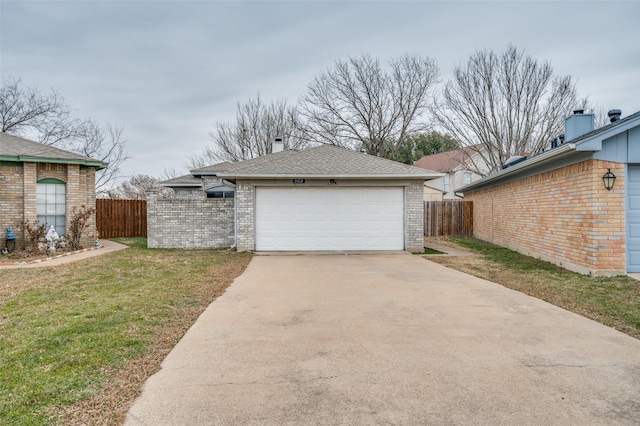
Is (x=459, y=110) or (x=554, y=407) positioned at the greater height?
(x=459, y=110)

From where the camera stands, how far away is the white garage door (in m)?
12.6

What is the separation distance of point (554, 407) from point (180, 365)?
299 cm

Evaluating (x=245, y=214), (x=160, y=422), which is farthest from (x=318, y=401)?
(x=245, y=214)

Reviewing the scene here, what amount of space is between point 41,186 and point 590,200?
15.9 m

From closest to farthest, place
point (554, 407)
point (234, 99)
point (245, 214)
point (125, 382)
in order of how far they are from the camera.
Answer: point (554, 407)
point (125, 382)
point (245, 214)
point (234, 99)

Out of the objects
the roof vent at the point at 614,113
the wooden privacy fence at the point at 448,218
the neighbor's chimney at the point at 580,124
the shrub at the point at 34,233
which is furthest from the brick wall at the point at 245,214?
the roof vent at the point at 614,113

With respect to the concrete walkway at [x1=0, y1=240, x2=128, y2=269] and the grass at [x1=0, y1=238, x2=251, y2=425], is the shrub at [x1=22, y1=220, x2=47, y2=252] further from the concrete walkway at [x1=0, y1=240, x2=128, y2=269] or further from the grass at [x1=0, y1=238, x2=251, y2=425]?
the grass at [x1=0, y1=238, x2=251, y2=425]

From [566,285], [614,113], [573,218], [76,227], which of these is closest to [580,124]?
[614,113]

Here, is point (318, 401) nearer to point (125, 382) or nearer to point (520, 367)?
point (125, 382)

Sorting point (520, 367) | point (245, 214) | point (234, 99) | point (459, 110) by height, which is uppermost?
point (234, 99)

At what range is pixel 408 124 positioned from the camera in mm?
26328

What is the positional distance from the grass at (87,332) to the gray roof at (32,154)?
5.17 m

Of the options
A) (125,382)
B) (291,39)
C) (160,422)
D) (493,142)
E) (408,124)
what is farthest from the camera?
(408,124)

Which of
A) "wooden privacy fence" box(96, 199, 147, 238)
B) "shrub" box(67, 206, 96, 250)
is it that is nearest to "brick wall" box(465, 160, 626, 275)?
"shrub" box(67, 206, 96, 250)
